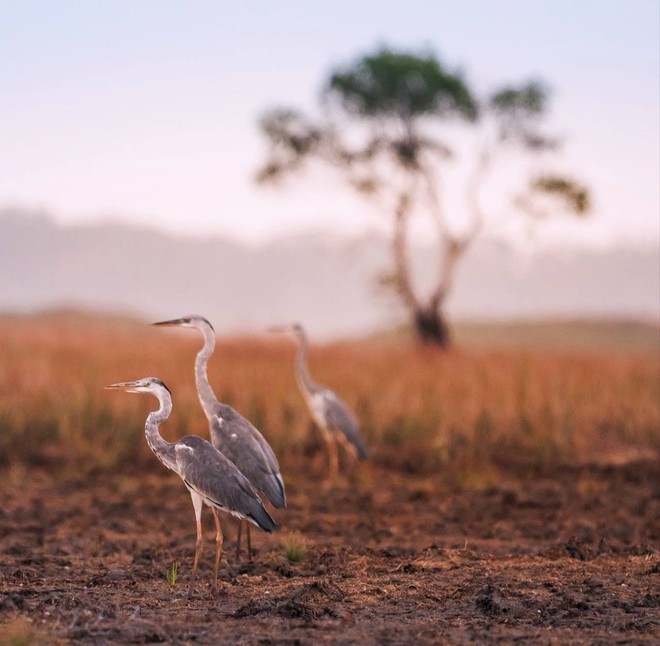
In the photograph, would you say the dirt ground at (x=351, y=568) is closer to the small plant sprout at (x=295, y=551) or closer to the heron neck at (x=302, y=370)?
the small plant sprout at (x=295, y=551)

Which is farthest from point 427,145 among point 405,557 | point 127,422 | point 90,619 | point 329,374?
point 90,619


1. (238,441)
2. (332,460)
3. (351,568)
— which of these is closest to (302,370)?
(332,460)

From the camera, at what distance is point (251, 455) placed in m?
6.91

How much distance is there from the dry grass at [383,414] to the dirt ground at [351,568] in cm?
116

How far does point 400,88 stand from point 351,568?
23.4 metres

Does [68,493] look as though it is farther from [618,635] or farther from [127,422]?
[618,635]

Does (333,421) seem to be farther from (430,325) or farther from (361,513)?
(430,325)

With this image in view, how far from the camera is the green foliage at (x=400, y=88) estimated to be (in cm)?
2812

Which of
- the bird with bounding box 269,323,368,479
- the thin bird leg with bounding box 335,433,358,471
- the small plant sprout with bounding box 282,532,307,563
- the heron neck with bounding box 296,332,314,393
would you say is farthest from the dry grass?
the small plant sprout with bounding box 282,532,307,563

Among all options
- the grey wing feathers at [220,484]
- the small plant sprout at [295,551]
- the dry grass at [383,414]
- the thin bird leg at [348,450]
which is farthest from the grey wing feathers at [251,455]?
the dry grass at [383,414]

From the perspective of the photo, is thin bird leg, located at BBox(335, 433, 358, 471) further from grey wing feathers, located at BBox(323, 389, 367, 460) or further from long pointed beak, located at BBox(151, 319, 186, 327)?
long pointed beak, located at BBox(151, 319, 186, 327)

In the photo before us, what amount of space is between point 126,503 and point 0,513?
3.95ft

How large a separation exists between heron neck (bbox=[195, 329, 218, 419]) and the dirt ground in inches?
43.0

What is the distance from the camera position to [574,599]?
589 centimetres
